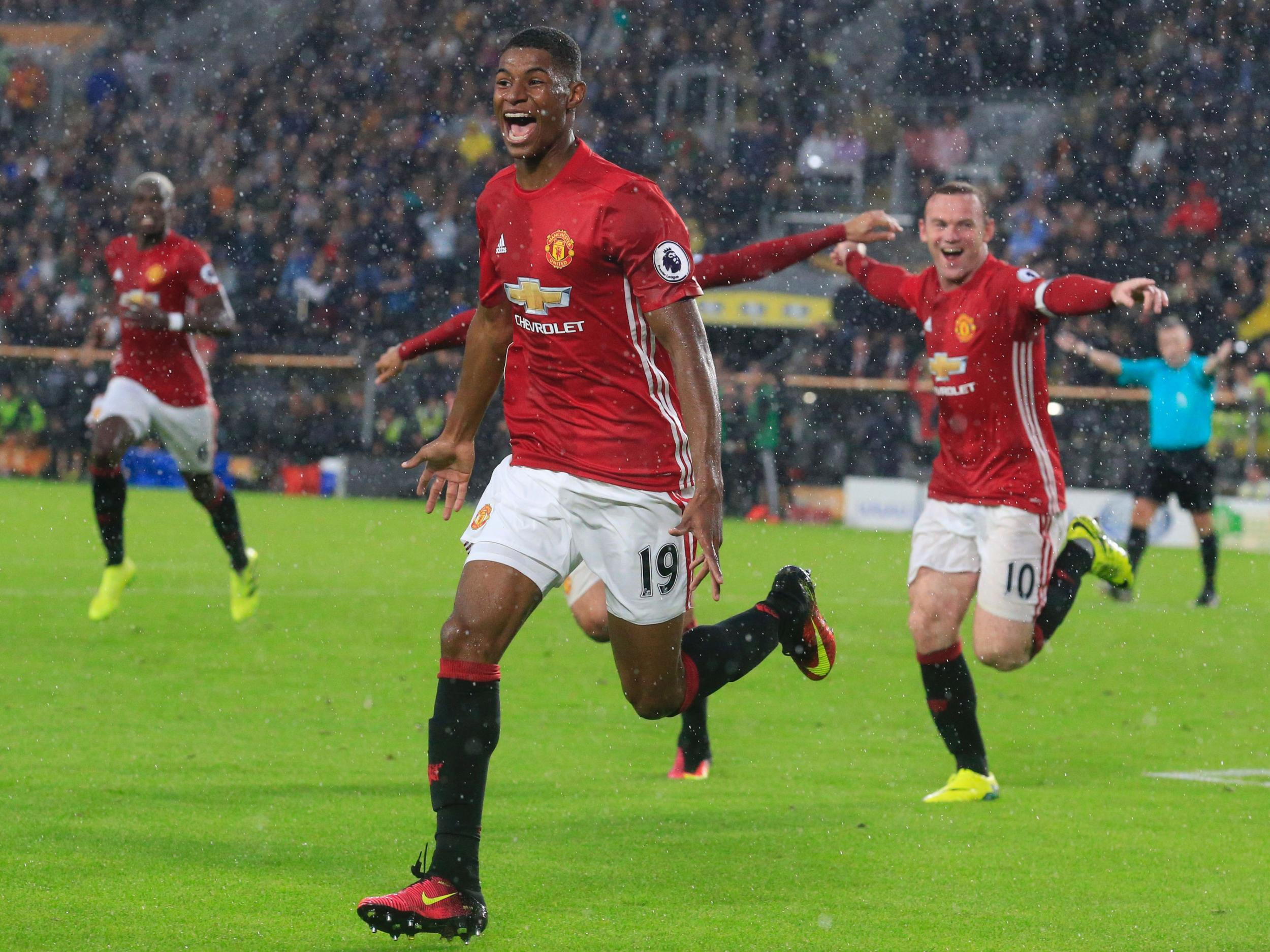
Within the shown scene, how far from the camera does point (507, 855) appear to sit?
5129 mm

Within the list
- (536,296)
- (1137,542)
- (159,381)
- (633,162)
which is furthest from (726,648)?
(633,162)

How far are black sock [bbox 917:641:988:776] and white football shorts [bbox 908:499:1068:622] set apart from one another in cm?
29

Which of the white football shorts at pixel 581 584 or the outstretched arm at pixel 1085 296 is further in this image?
the white football shorts at pixel 581 584

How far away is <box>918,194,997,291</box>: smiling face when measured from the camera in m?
6.70

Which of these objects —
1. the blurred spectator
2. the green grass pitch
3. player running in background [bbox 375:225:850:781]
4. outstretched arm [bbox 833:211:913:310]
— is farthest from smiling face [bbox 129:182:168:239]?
the blurred spectator

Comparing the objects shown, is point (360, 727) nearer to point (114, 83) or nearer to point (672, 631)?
point (672, 631)

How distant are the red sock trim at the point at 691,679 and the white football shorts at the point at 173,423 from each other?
5575 millimetres

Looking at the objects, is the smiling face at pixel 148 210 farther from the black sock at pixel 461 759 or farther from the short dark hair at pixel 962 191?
the black sock at pixel 461 759

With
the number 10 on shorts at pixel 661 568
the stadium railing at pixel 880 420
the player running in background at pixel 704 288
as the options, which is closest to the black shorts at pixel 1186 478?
the stadium railing at pixel 880 420

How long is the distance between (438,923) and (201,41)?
101 ft

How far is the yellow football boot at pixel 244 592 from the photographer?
10398mm

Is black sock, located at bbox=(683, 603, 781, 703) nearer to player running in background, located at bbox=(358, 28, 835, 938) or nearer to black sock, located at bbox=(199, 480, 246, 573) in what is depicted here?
player running in background, located at bbox=(358, 28, 835, 938)

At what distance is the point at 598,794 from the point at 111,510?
15.9 ft

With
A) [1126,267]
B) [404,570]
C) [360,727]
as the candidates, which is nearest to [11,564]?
[404,570]
